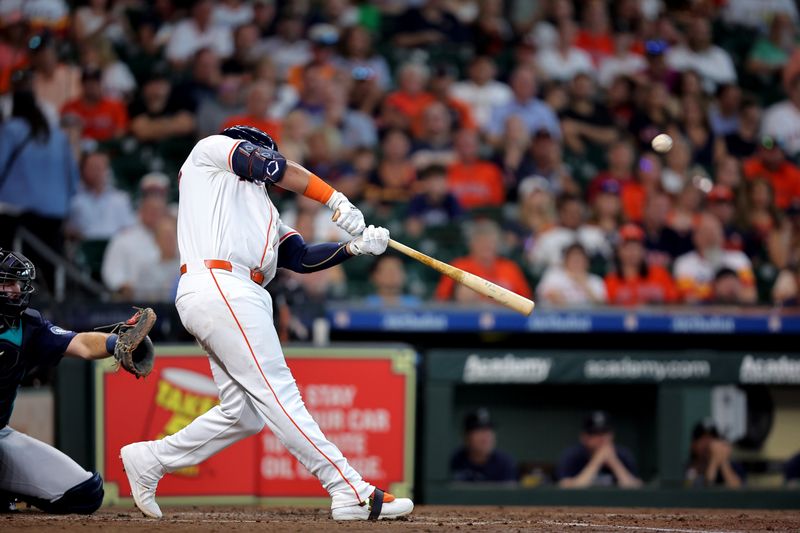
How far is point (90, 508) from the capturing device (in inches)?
232

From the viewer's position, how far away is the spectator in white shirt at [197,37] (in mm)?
10773

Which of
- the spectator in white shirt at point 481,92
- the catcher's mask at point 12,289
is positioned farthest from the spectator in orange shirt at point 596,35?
the catcher's mask at point 12,289

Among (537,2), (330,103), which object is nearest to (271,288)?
(330,103)

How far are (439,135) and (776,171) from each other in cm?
334

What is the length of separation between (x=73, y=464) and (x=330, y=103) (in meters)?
5.19

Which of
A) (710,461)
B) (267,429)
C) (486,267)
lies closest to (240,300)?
(267,429)

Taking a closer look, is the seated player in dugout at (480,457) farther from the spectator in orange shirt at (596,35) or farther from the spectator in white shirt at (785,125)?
the spectator in white shirt at (785,125)

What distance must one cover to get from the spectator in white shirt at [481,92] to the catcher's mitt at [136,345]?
20.1ft

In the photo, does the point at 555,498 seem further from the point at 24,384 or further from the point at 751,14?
the point at 751,14

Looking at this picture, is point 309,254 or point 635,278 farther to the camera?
point 635,278

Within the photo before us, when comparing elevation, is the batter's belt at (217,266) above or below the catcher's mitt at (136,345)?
above

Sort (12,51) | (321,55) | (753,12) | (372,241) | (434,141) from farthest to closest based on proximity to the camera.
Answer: (753,12), (321,55), (434,141), (12,51), (372,241)

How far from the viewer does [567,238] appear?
31.3 ft

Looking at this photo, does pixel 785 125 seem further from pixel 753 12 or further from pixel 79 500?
pixel 79 500
